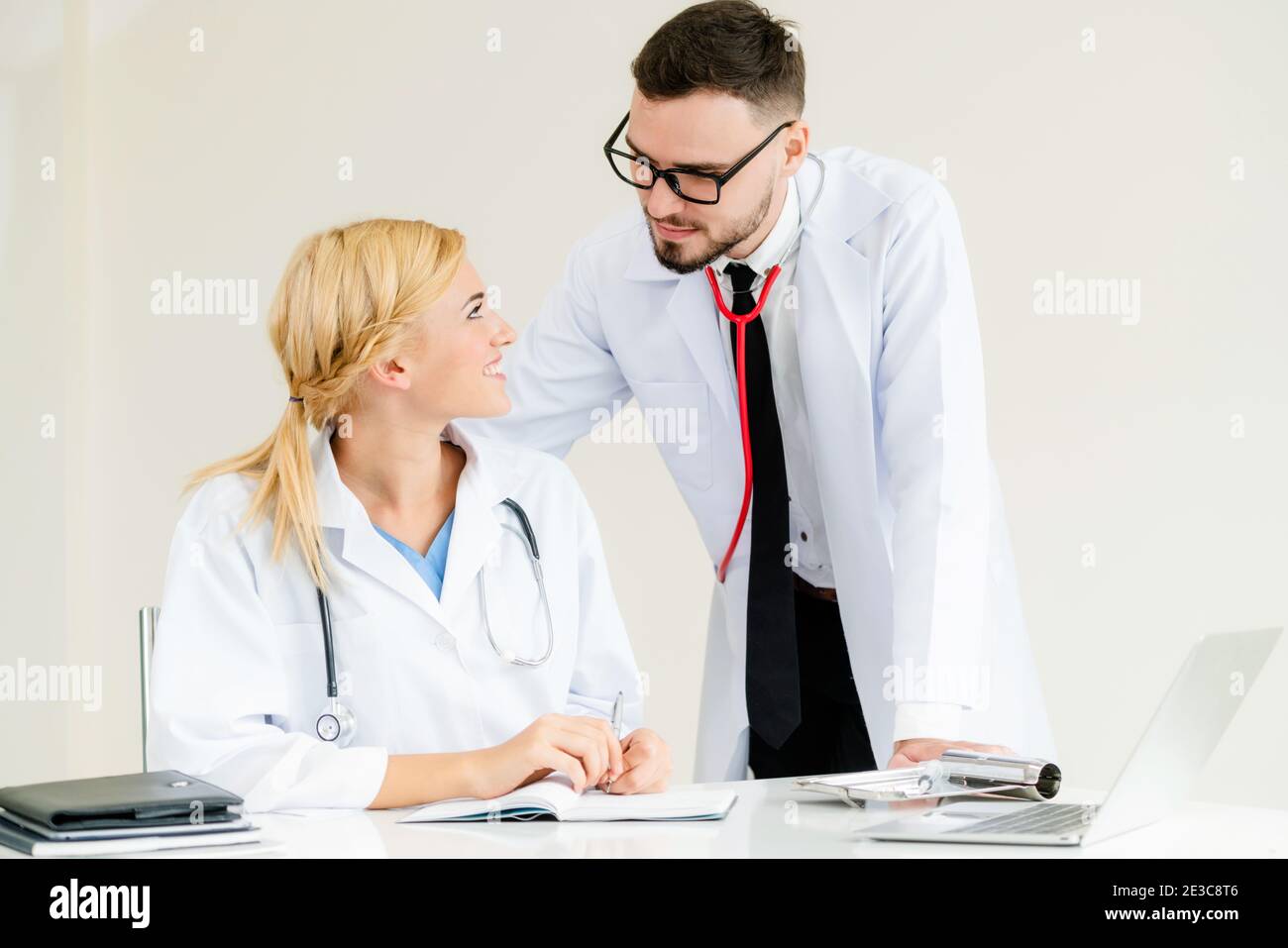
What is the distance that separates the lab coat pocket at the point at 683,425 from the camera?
2.27m

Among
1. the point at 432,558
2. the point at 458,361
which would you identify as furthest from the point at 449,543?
the point at 458,361

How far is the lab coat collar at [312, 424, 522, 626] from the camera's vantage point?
172 centimetres

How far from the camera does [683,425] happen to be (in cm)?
228

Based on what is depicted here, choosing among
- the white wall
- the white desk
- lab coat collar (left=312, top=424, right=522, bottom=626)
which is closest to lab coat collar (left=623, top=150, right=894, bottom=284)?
lab coat collar (left=312, top=424, right=522, bottom=626)

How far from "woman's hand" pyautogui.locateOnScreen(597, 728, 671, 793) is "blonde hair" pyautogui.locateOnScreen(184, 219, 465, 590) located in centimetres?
55

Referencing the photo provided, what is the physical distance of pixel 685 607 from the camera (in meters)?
3.70

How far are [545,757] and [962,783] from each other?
0.45 meters

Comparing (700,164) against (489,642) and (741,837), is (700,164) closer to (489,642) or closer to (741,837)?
(489,642)

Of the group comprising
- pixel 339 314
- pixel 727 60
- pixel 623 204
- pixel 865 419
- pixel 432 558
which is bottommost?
pixel 432 558

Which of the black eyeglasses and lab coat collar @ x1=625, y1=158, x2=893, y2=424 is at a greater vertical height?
the black eyeglasses

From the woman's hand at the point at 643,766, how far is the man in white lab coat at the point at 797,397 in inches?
15.6

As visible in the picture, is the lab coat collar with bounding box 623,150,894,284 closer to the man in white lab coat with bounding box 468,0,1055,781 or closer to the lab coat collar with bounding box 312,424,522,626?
the man in white lab coat with bounding box 468,0,1055,781

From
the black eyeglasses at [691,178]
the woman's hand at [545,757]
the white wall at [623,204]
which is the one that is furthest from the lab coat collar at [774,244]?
the white wall at [623,204]

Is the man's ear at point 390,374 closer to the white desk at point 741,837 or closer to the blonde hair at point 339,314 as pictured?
the blonde hair at point 339,314
